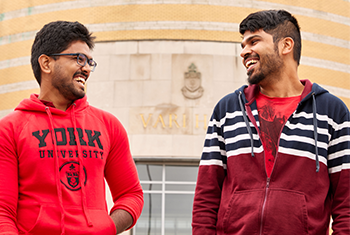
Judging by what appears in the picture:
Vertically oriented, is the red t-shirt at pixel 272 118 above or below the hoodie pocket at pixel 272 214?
above

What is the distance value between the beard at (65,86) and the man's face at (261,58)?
140 centimetres

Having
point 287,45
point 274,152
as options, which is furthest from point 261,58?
point 274,152

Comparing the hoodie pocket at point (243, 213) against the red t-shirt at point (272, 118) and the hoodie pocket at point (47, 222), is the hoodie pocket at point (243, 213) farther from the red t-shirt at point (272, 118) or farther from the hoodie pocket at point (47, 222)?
the hoodie pocket at point (47, 222)

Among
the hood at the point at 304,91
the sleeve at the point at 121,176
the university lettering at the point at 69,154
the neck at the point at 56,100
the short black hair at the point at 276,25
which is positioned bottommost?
the sleeve at the point at 121,176

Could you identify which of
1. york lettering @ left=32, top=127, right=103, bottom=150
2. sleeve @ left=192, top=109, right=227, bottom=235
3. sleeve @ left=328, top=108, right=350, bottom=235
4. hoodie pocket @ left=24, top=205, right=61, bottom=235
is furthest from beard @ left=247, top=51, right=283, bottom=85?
hoodie pocket @ left=24, top=205, right=61, bottom=235

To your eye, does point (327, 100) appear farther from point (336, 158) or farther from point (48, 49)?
point (48, 49)

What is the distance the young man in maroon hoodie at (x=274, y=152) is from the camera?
3.01 meters

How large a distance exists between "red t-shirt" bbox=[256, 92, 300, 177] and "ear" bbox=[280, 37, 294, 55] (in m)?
0.39

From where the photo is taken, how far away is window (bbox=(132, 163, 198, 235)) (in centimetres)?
1487

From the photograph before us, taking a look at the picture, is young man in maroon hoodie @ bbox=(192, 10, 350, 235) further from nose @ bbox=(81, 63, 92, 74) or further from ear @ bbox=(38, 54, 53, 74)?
ear @ bbox=(38, 54, 53, 74)

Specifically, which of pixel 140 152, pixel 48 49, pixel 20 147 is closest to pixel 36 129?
pixel 20 147

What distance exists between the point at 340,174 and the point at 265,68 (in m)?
0.99

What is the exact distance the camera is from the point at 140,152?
14.8m

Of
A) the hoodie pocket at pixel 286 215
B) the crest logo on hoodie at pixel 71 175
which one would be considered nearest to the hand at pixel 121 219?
the crest logo on hoodie at pixel 71 175
